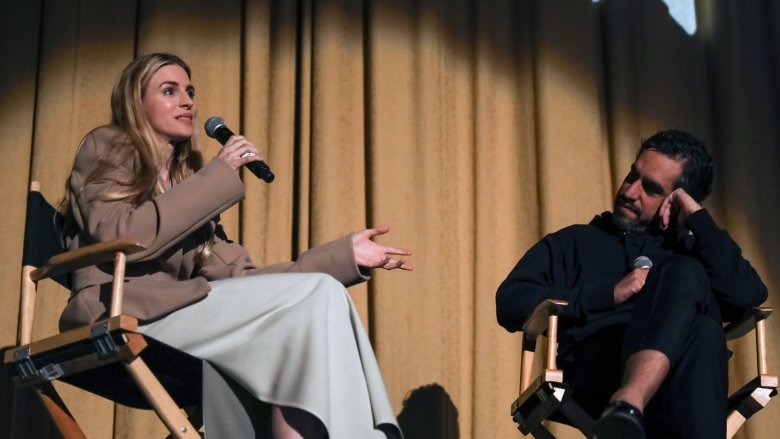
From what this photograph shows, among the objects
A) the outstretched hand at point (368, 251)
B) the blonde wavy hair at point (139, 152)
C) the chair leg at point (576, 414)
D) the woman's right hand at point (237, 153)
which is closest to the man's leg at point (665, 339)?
the chair leg at point (576, 414)

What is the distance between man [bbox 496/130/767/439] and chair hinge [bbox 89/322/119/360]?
91cm

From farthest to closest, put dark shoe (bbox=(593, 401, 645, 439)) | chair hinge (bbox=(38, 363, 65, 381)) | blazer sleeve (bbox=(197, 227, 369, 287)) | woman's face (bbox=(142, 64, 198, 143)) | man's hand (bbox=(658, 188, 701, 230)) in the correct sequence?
man's hand (bbox=(658, 188, 701, 230))
woman's face (bbox=(142, 64, 198, 143))
blazer sleeve (bbox=(197, 227, 369, 287))
chair hinge (bbox=(38, 363, 65, 381))
dark shoe (bbox=(593, 401, 645, 439))

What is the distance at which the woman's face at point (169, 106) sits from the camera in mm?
2809

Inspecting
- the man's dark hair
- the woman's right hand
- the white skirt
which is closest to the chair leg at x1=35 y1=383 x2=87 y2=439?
the white skirt

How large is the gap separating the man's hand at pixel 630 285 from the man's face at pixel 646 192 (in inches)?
13.5

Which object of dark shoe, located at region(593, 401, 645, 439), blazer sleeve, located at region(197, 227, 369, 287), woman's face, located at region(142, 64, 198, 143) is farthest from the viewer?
woman's face, located at region(142, 64, 198, 143)

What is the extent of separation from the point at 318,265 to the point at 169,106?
0.53 metres

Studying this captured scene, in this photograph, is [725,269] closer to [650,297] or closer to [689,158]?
[650,297]

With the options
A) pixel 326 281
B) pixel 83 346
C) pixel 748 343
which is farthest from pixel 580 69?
pixel 83 346

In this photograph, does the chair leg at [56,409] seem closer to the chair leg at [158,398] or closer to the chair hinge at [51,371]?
the chair hinge at [51,371]

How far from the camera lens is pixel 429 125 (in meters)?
3.80

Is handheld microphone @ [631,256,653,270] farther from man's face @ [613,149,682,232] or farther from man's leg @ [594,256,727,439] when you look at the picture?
man's leg @ [594,256,727,439]

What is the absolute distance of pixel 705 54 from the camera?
4039 millimetres

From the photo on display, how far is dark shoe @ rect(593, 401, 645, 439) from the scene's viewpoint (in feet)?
7.20
